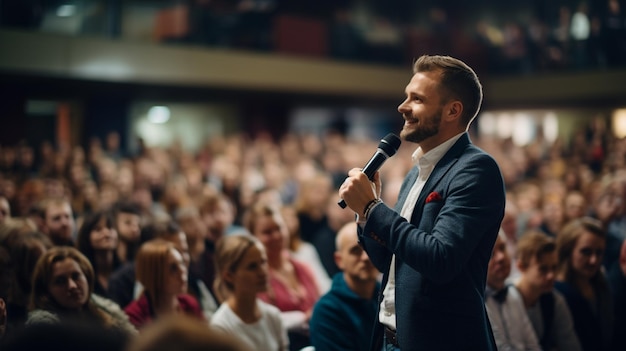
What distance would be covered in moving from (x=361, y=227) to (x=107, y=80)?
7.45m

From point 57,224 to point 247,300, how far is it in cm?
152

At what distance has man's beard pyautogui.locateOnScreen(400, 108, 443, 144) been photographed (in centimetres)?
167

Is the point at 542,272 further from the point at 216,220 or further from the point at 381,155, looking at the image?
the point at 216,220

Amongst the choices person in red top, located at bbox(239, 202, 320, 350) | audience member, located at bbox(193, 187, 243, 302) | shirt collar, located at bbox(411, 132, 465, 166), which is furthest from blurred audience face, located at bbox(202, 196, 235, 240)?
shirt collar, located at bbox(411, 132, 465, 166)

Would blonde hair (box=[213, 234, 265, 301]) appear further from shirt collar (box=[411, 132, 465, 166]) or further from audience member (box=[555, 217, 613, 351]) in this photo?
audience member (box=[555, 217, 613, 351])

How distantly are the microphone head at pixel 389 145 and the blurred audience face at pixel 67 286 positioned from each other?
1423mm

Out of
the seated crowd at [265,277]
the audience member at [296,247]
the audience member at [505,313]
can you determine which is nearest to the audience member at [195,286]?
the seated crowd at [265,277]

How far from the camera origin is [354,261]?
276 cm

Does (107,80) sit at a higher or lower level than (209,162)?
higher

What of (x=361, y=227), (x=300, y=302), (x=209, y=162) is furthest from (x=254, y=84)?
(x=361, y=227)

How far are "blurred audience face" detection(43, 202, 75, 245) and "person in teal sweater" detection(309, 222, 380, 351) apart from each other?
1778 millimetres

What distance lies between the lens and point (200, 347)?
838 millimetres

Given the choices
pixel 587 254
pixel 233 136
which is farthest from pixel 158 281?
pixel 233 136

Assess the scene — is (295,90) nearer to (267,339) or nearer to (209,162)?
(209,162)
